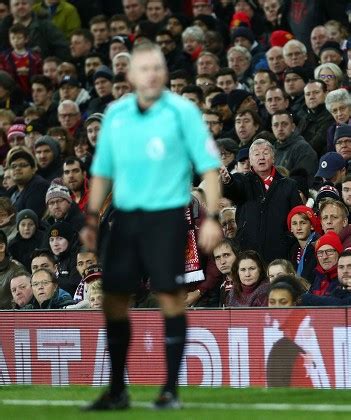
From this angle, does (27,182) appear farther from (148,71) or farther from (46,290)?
(148,71)

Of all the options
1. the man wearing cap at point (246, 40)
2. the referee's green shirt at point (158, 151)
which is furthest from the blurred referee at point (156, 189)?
the man wearing cap at point (246, 40)

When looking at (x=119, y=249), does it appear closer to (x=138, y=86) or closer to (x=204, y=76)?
(x=138, y=86)

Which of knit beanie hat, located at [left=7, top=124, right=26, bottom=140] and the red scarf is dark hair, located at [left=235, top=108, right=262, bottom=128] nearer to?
the red scarf

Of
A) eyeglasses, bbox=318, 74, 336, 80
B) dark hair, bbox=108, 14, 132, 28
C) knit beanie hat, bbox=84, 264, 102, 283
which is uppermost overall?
dark hair, bbox=108, 14, 132, 28

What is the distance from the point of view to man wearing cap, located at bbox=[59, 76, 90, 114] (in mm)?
18219

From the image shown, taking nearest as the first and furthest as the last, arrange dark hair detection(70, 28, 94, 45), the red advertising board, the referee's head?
the referee's head
the red advertising board
dark hair detection(70, 28, 94, 45)

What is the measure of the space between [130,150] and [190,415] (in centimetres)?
144

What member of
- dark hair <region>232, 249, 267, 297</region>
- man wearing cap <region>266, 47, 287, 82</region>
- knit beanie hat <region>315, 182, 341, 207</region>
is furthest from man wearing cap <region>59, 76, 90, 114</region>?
dark hair <region>232, 249, 267, 297</region>

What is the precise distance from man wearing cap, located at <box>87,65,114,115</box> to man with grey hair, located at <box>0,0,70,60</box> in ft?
8.33

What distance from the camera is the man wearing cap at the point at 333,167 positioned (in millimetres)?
12984

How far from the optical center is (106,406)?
7.50 metres

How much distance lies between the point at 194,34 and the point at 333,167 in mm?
5597

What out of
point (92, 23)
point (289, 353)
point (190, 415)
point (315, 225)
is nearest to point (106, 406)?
point (190, 415)

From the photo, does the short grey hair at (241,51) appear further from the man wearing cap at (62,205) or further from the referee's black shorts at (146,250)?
the referee's black shorts at (146,250)
